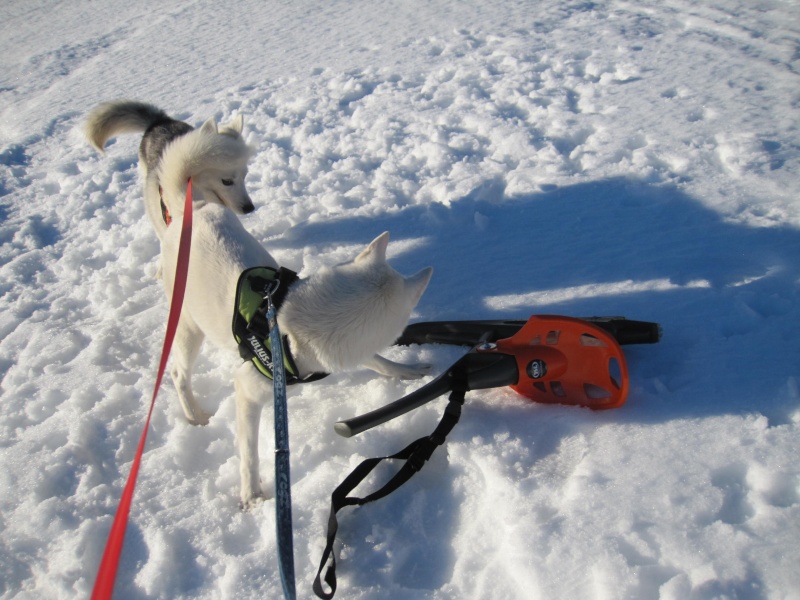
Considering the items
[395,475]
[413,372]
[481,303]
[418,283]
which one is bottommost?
[481,303]

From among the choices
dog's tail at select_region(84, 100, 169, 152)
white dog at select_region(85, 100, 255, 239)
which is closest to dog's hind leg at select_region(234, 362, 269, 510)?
white dog at select_region(85, 100, 255, 239)

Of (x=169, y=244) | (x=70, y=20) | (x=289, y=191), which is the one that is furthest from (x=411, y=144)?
(x=70, y=20)

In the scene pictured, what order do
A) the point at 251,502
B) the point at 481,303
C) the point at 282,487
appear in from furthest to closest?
the point at 481,303
the point at 251,502
the point at 282,487

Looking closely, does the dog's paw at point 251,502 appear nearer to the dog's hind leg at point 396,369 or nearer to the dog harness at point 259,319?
the dog harness at point 259,319

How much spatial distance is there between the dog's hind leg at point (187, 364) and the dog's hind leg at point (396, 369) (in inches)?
35.4

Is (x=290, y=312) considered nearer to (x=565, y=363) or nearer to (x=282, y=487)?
(x=282, y=487)

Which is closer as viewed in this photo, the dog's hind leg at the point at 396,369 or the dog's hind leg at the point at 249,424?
the dog's hind leg at the point at 249,424

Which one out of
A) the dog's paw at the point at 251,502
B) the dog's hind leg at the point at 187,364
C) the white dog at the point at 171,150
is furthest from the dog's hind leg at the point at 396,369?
the white dog at the point at 171,150

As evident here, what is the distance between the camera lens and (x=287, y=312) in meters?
2.05

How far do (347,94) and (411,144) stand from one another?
1605 millimetres

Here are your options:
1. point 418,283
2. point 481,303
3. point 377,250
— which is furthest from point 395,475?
point 481,303

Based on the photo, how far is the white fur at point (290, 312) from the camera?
200cm

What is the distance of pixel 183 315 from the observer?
8.33ft

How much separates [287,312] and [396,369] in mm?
765
